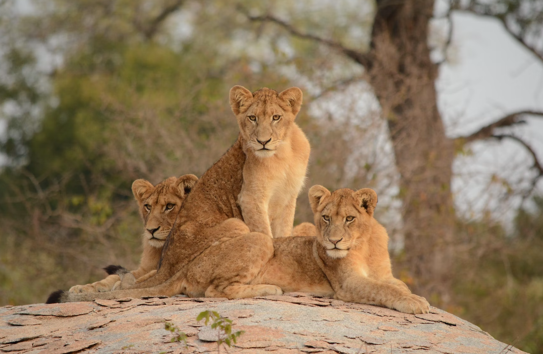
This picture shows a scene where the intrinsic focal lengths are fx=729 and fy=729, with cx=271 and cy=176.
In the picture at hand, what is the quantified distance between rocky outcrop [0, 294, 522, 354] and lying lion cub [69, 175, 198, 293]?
0.95 m

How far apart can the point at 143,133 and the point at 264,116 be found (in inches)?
273

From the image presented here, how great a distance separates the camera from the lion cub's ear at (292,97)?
651cm

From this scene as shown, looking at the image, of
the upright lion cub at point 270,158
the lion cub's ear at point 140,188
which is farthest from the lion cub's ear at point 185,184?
the upright lion cub at point 270,158

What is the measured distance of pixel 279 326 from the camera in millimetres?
4691

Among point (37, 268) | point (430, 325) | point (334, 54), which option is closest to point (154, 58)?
point (334, 54)

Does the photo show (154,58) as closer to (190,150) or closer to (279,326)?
(190,150)

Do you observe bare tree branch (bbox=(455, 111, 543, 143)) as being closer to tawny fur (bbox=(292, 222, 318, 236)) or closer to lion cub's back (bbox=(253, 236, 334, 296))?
tawny fur (bbox=(292, 222, 318, 236))

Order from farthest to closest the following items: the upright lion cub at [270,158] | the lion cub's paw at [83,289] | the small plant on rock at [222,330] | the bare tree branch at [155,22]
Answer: the bare tree branch at [155,22] → the upright lion cub at [270,158] → the lion cub's paw at [83,289] → the small plant on rock at [222,330]

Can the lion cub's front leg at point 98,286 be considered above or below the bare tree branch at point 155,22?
below

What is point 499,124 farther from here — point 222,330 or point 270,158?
point 222,330

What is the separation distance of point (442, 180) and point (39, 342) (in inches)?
369

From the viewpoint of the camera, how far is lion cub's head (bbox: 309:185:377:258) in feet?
18.0

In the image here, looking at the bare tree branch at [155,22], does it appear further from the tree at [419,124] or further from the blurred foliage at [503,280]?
the blurred foliage at [503,280]

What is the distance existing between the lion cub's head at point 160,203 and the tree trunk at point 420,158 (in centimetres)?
545
